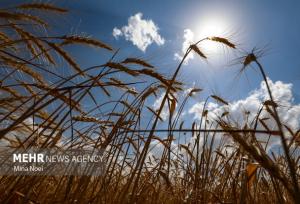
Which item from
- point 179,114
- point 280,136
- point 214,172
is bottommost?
point 280,136

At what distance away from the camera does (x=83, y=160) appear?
2.37 meters

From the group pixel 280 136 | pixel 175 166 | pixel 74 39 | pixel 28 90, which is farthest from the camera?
pixel 175 166

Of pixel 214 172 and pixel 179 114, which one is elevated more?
pixel 179 114

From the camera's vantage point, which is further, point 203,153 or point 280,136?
point 203,153

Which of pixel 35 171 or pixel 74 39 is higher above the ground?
pixel 74 39

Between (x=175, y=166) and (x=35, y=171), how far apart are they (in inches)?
101

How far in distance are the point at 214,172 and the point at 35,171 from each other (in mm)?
2060

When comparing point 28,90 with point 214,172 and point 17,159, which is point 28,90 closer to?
point 17,159

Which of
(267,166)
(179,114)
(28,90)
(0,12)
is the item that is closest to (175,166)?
(179,114)

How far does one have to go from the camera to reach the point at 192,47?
2299 mm

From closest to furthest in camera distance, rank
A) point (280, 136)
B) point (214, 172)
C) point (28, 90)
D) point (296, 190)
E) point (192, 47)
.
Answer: point (296, 190) < point (280, 136) < point (192, 47) < point (28, 90) < point (214, 172)

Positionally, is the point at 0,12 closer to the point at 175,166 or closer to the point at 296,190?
the point at 296,190

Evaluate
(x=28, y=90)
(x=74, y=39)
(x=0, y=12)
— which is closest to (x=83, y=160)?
(x=28, y=90)

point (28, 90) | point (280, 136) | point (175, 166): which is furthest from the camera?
point (175, 166)
